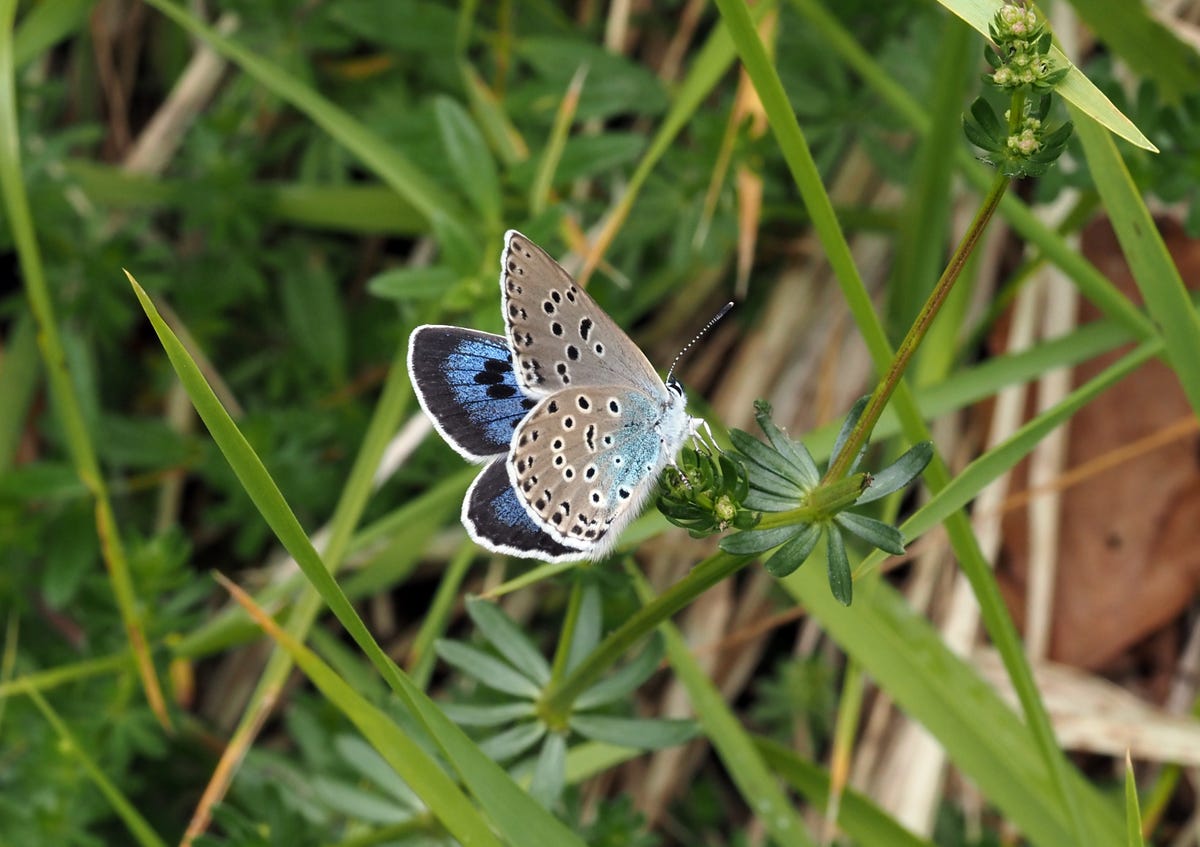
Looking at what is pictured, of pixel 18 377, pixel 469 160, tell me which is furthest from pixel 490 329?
pixel 18 377

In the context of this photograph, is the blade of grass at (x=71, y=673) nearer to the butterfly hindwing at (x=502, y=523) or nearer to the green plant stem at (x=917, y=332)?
the butterfly hindwing at (x=502, y=523)

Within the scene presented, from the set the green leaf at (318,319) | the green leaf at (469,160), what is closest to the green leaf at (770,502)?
the green leaf at (469,160)

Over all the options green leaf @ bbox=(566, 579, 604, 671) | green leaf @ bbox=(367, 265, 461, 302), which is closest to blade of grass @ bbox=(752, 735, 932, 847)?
green leaf @ bbox=(566, 579, 604, 671)

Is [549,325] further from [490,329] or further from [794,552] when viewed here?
[490,329]

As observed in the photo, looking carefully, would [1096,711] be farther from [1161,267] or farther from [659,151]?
[659,151]

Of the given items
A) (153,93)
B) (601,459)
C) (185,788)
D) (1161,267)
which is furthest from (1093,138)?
(153,93)
